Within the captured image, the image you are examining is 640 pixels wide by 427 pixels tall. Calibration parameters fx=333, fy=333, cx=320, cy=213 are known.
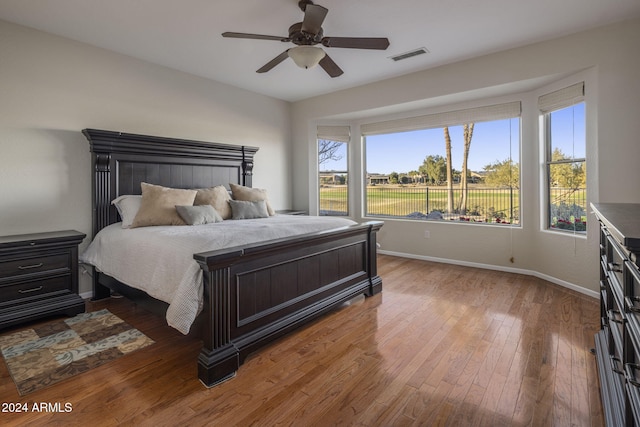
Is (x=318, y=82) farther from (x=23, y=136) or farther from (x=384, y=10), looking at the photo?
(x=23, y=136)

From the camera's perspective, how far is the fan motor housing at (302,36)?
265 cm

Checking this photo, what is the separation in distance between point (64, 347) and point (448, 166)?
16.2 ft

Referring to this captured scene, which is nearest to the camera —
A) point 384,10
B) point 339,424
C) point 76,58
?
point 339,424

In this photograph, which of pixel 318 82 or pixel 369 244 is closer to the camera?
pixel 369 244

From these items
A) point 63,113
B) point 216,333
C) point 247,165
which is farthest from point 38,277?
point 247,165

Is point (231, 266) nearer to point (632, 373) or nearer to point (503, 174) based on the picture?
point (632, 373)

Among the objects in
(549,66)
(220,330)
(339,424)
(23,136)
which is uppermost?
(549,66)

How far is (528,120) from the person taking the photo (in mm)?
4152

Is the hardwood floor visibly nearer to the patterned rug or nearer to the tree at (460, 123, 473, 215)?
the patterned rug

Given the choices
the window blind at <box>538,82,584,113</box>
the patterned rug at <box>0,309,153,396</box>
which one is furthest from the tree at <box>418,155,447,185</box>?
the patterned rug at <box>0,309,153,396</box>

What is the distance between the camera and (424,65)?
424 centimetres

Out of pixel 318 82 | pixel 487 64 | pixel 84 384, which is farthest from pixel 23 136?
pixel 487 64

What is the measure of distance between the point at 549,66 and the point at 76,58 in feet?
16.1

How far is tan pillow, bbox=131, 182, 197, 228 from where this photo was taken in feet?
10.5
